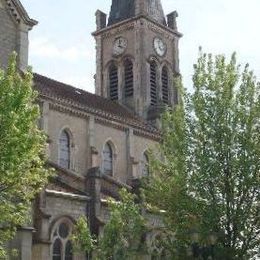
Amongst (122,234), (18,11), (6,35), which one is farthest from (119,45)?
(122,234)

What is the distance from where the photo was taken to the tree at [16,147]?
1722cm

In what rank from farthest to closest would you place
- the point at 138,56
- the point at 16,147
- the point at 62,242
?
the point at 138,56, the point at 62,242, the point at 16,147

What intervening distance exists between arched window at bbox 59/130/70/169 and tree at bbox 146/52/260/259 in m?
16.0

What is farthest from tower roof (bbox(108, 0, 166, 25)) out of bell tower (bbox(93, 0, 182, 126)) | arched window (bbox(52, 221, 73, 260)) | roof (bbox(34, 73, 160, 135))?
arched window (bbox(52, 221, 73, 260))

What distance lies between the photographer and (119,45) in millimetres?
49188

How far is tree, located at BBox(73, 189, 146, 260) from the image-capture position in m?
20.4

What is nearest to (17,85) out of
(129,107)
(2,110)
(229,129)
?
(2,110)

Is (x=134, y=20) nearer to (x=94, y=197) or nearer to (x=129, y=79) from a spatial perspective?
(x=129, y=79)

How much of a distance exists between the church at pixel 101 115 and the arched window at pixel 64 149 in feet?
0.19

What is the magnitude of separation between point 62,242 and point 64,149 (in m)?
9.18

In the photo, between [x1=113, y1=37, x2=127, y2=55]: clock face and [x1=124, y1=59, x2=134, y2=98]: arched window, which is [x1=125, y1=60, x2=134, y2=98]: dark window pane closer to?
[x1=124, y1=59, x2=134, y2=98]: arched window

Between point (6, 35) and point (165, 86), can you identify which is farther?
point (165, 86)

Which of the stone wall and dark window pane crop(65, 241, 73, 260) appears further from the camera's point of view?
dark window pane crop(65, 241, 73, 260)

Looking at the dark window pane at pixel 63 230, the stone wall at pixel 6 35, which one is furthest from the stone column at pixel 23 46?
the dark window pane at pixel 63 230
